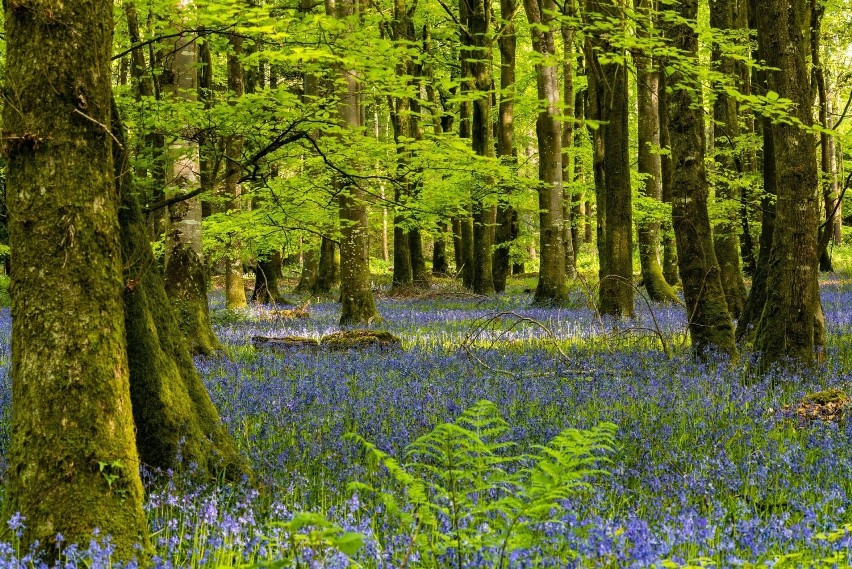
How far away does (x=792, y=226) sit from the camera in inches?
343

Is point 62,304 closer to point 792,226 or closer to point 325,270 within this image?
point 792,226

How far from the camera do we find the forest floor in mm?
3135

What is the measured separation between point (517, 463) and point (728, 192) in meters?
18.0

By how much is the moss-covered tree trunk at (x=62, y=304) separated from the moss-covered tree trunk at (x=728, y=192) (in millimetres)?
9439

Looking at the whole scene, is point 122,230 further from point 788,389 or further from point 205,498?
point 788,389

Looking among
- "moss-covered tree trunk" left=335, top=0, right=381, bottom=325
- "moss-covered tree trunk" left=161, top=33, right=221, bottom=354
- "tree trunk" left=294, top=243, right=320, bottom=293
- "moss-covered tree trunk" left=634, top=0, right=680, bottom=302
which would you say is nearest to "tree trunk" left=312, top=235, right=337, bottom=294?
"tree trunk" left=294, top=243, right=320, bottom=293

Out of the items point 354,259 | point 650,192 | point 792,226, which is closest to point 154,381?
point 792,226

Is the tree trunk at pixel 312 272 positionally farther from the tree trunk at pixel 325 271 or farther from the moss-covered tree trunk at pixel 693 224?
the moss-covered tree trunk at pixel 693 224

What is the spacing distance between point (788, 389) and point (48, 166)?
7084 mm

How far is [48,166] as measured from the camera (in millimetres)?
3389

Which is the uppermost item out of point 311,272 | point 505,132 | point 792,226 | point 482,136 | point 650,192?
point 505,132

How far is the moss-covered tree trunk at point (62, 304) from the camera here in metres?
3.31

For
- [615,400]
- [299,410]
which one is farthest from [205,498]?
[615,400]

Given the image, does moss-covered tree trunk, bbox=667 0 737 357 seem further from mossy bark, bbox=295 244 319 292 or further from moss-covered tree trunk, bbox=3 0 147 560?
mossy bark, bbox=295 244 319 292
